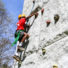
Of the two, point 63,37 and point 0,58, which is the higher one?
point 63,37

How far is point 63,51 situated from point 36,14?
1.25 meters

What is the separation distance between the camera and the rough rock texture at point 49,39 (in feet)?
6.89

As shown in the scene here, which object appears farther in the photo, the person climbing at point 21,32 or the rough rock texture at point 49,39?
the person climbing at point 21,32

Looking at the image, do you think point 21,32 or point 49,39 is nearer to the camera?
point 49,39

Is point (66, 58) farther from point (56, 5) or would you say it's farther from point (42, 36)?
point (56, 5)

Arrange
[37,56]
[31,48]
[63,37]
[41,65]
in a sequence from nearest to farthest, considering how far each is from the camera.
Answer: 1. [63,37]
2. [41,65]
3. [37,56]
4. [31,48]

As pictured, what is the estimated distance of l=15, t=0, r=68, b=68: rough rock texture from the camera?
2102 mm

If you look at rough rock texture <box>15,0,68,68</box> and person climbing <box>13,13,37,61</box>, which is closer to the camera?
rough rock texture <box>15,0,68,68</box>

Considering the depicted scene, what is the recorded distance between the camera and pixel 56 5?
8.61 ft

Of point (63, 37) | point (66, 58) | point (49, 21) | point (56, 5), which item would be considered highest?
point (56, 5)

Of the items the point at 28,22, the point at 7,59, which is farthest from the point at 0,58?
the point at 28,22

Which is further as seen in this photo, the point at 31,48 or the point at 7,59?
the point at 7,59

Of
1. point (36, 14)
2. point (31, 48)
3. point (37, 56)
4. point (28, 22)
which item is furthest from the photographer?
point (28, 22)

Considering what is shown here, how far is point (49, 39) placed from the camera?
240 centimetres
